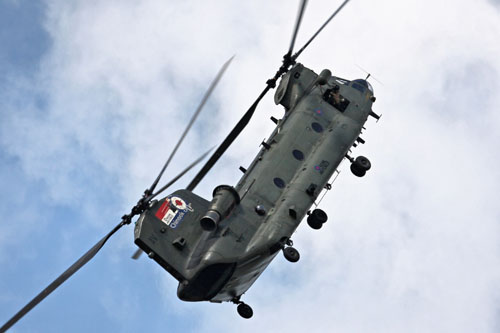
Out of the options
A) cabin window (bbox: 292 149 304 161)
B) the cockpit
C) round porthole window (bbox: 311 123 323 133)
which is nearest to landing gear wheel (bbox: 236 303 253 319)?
cabin window (bbox: 292 149 304 161)

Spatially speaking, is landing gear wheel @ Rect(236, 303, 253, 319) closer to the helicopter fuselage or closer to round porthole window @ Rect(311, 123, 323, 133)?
the helicopter fuselage

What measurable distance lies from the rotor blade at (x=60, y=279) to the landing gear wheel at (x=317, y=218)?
12061mm

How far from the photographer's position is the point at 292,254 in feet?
146

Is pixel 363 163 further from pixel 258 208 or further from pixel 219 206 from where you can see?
pixel 219 206

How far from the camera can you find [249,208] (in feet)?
154

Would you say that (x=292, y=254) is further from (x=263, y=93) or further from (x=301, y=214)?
(x=263, y=93)

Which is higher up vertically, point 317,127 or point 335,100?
point 335,100

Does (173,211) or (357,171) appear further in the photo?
(357,171)

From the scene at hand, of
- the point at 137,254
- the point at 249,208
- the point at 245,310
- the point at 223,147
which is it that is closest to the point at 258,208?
the point at 249,208

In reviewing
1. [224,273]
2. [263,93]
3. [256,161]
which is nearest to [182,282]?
[224,273]

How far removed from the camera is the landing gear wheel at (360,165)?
51156 millimetres

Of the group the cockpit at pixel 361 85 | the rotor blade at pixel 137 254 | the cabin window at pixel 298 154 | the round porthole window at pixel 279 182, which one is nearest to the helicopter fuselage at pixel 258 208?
the round porthole window at pixel 279 182

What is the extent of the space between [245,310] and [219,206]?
22.3 ft

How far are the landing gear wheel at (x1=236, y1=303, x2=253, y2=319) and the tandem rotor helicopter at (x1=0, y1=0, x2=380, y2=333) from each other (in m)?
0.06
